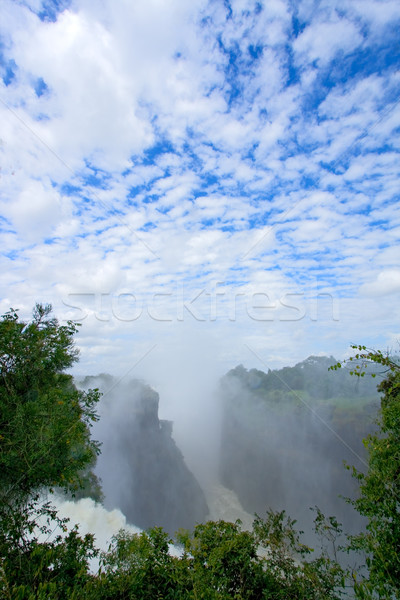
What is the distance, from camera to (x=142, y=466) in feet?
176

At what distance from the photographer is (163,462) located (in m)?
57.0

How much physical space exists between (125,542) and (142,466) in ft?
173

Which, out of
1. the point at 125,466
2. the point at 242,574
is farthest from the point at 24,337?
the point at 125,466

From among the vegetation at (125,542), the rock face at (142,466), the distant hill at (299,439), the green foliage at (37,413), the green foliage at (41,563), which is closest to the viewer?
the green foliage at (41,563)

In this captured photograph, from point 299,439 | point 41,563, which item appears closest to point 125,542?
point 41,563

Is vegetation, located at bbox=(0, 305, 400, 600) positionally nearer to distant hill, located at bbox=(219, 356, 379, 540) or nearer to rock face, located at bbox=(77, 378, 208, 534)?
distant hill, located at bbox=(219, 356, 379, 540)

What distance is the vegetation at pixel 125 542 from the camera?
6.05 metres

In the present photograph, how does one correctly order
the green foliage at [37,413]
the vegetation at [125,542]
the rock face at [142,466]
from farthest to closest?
1. the rock face at [142,466]
2. the green foliage at [37,413]
3. the vegetation at [125,542]

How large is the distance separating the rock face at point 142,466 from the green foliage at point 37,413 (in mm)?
40089

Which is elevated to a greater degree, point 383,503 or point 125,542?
point 383,503

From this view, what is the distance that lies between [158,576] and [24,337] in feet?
25.9

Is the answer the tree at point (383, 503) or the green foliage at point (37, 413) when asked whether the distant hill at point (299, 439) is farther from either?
the green foliage at point (37, 413)

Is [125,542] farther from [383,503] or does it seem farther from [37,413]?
[383,503]

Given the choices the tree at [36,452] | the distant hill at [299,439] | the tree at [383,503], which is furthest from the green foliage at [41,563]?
the distant hill at [299,439]
